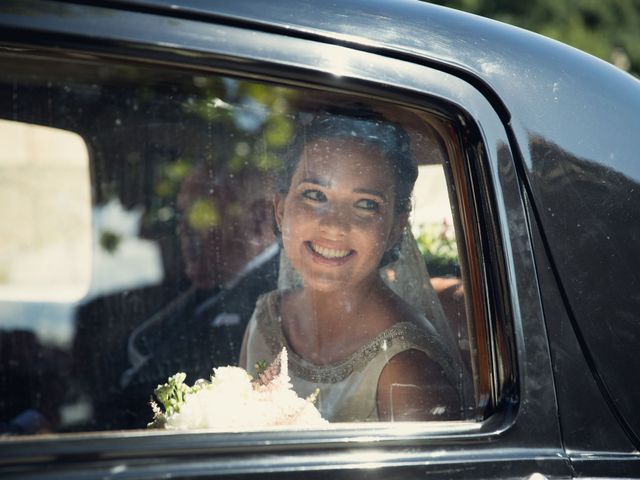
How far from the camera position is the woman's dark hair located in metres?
1.67

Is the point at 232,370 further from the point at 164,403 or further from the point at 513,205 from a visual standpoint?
the point at 513,205

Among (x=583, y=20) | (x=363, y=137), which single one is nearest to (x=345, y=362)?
(x=363, y=137)

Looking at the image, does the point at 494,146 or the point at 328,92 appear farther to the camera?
the point at 494,146

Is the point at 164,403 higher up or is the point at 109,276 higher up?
the point at 109,276

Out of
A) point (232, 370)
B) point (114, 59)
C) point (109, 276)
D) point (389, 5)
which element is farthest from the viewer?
point (389, 5)

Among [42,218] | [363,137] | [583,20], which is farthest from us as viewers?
[583,20]

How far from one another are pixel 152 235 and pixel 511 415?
72 cm

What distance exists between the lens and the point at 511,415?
1.69 meters

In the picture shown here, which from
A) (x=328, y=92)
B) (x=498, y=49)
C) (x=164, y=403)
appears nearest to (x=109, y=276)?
(x=164, y=403)

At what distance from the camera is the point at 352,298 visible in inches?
71.9

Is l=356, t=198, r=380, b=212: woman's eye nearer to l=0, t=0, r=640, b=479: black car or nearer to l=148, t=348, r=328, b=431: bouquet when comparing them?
l=0, t=0, r=640, b=479: black car

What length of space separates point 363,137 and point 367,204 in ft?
0.45

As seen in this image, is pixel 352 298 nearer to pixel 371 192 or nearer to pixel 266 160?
pixel 371 192

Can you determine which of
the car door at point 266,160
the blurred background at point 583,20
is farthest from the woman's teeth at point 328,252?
the blurred background at point 583,20
